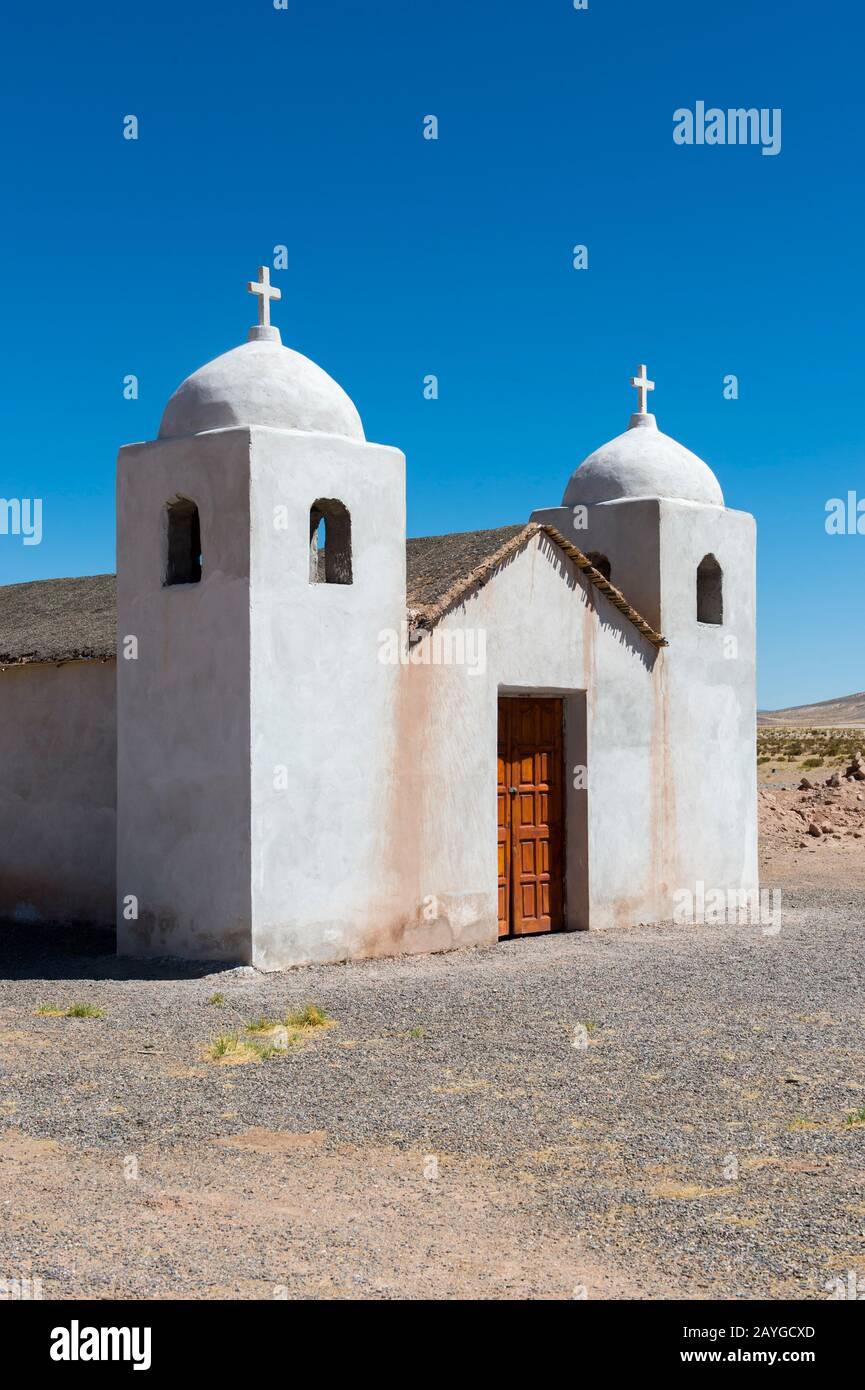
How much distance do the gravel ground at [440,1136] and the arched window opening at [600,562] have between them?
575 cm

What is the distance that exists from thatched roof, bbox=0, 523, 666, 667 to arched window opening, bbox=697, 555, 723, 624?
4.84ft

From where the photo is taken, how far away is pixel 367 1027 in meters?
9.23

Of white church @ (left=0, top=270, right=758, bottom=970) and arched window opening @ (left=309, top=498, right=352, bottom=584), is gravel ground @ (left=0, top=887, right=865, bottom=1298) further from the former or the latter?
arched window opening @ (left=309, top=498, right=352, bottom=584)

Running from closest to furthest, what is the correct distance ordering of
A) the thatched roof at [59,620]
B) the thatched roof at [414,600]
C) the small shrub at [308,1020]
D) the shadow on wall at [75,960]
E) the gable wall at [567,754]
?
1. the small shrub at [308,1020]
2. the shadow on wall at [75,960]
3. the gable wall at [567,754]
4. the thatched roof at [414,600]
5. the thatched roof at [59,620]

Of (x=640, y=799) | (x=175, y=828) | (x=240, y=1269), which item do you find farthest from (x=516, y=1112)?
(x=640, y=799)

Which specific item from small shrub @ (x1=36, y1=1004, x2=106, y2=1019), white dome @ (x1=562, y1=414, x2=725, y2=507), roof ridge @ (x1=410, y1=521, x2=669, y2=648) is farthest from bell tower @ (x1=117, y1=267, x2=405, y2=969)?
white dome @ (x1=562, y1=414, x2=725, y2=507)

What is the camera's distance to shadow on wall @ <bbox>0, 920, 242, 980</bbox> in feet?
37.0

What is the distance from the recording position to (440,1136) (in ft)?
22.1

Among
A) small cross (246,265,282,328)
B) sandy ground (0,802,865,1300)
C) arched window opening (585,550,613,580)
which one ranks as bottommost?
sandy ground (0,802,865,1300)

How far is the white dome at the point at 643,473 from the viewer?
15602mm

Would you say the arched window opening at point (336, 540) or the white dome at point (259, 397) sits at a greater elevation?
the white dome at point (259, 397)

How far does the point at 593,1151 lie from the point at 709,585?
10.6m

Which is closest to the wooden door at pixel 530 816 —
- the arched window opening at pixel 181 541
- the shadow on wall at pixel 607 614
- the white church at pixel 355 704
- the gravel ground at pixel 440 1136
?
the white church at pixel 355 704

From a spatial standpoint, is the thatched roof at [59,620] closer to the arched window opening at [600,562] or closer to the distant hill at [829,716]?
the arched window opening at [600,562]
